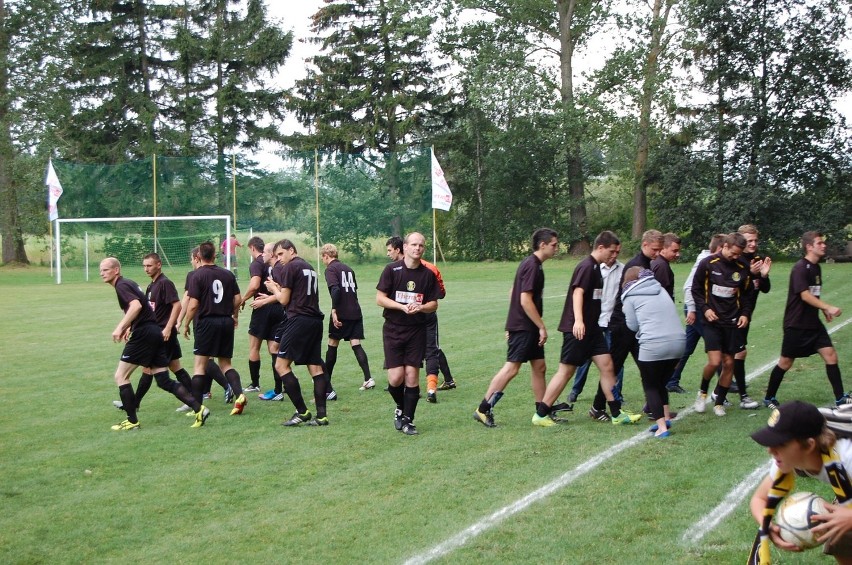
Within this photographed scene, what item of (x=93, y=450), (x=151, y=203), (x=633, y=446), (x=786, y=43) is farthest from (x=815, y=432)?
(x=786, y=43)

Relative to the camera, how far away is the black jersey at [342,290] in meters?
10.4

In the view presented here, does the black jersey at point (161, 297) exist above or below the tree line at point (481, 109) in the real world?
below

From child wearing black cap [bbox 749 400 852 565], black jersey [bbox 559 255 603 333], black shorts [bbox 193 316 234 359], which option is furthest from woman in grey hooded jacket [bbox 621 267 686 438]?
black shorts [bbox 193 316 234 359]

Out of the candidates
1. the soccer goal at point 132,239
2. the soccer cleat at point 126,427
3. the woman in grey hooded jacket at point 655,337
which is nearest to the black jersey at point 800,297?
the woman in grey hooded jacket at point 655,337

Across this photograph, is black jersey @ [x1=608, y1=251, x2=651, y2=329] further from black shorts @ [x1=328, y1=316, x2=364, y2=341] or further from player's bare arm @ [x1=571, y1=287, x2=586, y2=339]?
black shorts @ [x1=328, y1=316, x2=364, y2=341]

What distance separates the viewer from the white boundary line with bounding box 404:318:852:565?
5078mm

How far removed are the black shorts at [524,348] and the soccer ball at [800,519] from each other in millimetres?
4674

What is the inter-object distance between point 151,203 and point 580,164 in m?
20.4

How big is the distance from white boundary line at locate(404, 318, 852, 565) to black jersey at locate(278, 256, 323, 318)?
3.21 m

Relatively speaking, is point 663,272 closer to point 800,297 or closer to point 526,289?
point 800,297

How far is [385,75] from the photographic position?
44.4m

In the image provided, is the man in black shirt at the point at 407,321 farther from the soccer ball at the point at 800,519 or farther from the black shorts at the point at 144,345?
the soccer ball at the point at 800,519

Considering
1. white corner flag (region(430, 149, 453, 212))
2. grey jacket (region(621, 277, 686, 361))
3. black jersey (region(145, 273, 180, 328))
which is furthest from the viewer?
white corner flag (region(430, 149, 453, 212))

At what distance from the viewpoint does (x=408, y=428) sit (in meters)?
8.20
